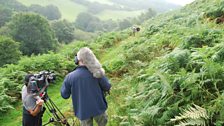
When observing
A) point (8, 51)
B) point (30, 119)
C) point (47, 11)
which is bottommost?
point (47, 11)

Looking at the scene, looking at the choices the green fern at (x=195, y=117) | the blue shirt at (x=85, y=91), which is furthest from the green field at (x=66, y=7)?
the green fern at (x=195, y=117)

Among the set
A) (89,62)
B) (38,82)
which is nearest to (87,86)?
(89,62)

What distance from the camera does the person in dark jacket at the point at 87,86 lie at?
6402 millimetres

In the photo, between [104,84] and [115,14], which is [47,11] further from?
[104,84]

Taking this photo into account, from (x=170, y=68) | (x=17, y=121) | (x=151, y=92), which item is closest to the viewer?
(x=151, y=92)

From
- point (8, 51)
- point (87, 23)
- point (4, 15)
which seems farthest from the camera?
point (87, 23)

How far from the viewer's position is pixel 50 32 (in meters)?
54.5

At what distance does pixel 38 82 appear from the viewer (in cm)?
707

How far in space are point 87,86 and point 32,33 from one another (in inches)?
1856

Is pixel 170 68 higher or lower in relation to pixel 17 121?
higher

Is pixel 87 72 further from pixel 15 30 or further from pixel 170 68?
pixel 15 30

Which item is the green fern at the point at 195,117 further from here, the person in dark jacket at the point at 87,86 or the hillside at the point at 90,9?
the hillside at the point at 90,9

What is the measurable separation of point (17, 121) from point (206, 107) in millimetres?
7892

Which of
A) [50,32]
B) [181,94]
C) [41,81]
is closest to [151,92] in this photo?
[181,94]
